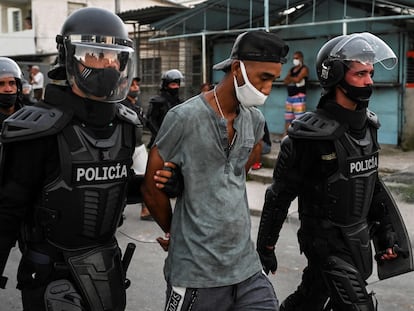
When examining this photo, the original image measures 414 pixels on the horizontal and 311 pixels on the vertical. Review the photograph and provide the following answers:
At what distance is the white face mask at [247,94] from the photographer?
241 cm

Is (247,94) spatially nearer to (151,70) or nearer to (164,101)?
(164,101)

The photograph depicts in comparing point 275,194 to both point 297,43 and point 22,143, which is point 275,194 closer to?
point 22,143

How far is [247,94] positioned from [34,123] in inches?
34.2

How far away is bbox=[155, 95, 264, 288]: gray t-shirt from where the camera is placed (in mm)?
2342

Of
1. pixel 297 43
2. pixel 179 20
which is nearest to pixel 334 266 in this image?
pixel 297 43

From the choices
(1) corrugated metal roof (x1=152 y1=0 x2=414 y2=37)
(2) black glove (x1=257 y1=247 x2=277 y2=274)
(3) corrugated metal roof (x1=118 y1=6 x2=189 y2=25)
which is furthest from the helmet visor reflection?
(3) corrugated metal roof (x1=118 y1=6 x2=189 y2=25)

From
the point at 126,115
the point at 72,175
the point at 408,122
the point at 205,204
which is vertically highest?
the point at 126,115

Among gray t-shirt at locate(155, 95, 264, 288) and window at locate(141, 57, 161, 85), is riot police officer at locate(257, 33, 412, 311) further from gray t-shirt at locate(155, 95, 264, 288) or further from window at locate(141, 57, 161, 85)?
window at locate(141, 57, 161, 85)

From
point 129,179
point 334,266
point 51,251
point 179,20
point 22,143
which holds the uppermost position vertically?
point 179,20

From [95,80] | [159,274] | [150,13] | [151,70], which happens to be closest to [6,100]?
[159,274]

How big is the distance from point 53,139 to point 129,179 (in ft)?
1.39

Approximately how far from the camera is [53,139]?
2.30m

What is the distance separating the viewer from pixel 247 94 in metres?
2.42

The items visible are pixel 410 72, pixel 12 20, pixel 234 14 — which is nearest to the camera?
pixel 410 72
